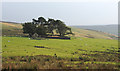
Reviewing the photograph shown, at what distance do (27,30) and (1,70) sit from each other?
64.0 m

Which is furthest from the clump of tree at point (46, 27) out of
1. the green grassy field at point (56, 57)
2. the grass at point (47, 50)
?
the green grassy field at point (56, 57)

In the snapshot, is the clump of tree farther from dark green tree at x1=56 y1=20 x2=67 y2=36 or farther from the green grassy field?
the green grassy field

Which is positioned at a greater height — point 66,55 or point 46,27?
point 46,27

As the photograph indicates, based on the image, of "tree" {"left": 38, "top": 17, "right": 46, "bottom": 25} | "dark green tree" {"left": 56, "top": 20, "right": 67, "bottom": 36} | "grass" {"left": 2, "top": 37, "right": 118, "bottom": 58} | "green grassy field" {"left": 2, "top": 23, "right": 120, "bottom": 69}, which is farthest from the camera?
"dark green tree" {"left": 56, "top": 20, "right": 67, "bottom": 36}

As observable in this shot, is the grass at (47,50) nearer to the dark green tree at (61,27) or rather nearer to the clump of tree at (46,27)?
the clump of tree at (46,27)

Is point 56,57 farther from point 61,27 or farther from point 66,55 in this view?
point 61,27

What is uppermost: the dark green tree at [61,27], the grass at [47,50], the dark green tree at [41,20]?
the dark green tree at [41,20]

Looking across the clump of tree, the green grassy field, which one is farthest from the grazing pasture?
the clump of tree

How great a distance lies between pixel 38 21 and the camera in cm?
8881

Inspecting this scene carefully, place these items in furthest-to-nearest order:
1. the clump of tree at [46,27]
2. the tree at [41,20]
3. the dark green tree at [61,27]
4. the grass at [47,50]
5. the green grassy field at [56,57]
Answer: the dark green tree at [61,27], the tree at [41,20], the clump of tree at [46,27], the grass at [47,50], the green grassy field at [56,57]

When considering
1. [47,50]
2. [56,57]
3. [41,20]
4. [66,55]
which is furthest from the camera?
[41,20]

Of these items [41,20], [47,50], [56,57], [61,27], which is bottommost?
[47,50]

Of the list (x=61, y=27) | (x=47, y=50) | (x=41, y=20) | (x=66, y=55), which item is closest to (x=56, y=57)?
(x=66, y=55)

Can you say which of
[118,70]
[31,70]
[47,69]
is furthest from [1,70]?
[118,70]
